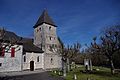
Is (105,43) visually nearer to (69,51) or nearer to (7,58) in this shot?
(69,51)

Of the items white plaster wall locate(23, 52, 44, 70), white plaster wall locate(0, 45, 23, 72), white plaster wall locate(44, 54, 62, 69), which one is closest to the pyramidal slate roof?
white plaster wall locate(44, 54, 62, 69)

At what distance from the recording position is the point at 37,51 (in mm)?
38188

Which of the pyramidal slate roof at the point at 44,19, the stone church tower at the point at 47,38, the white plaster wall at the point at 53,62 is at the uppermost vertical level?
the pyramidal slate roof at the point at 44,19

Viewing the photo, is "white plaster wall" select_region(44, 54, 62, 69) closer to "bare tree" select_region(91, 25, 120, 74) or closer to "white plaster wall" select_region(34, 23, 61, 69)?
"white plaster wall" select_region(34, 23, 61, 69)

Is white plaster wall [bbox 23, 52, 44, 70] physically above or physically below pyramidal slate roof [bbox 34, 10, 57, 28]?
below

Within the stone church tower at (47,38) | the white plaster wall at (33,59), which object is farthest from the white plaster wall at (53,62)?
the white plaster wall at (33,59)

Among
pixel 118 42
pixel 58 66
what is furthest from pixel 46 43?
pixel 118 42

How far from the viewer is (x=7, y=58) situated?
97.3ft

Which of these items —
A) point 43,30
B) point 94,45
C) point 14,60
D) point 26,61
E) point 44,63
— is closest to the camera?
point 94,45

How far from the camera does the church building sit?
30.1 meters

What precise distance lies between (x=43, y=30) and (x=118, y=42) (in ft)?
69.9

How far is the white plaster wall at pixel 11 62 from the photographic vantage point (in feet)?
95.2

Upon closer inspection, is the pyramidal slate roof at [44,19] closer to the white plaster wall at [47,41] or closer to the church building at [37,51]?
the church building at [37,51]

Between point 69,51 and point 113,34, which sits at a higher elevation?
point 113,34
